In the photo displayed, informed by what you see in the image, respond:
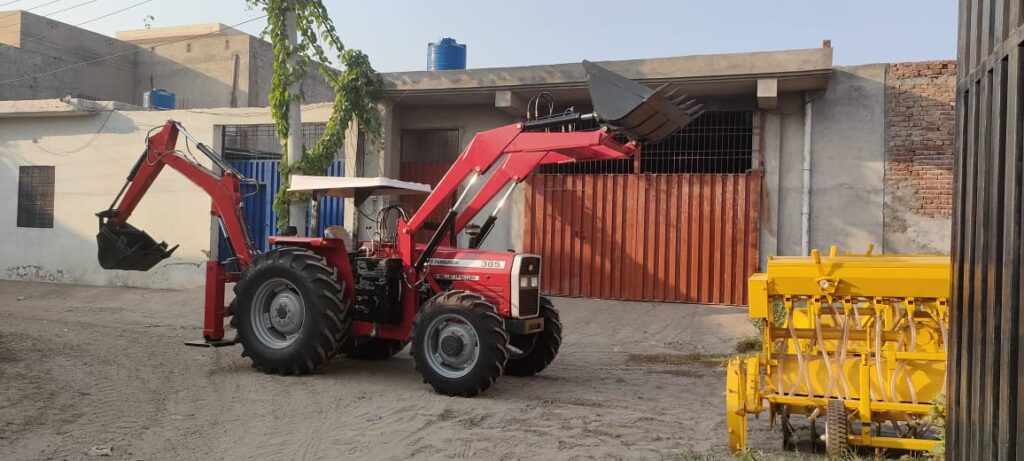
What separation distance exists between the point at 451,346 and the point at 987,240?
5196mm

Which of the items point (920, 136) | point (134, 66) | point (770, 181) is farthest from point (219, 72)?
point (920, 136)

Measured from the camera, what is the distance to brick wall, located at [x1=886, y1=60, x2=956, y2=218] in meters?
11.6

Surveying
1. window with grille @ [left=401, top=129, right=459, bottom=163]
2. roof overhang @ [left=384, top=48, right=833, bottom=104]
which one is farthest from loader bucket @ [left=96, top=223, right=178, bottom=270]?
window with grille @ [left=401, top=129, right=459, bottom=163]

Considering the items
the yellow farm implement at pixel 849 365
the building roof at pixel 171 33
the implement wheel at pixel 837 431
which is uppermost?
the building roof at pixel 171 33

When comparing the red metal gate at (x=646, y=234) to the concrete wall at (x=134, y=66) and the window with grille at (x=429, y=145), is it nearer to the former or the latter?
the window with grille at (x=429, y=145)

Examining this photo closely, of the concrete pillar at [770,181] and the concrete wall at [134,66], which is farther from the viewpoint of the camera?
the concrete wall at [134,66]

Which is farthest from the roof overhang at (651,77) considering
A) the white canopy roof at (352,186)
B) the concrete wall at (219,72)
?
the concrete wall at (219,72)

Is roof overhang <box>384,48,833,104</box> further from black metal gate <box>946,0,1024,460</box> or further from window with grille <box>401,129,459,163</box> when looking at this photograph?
black metal gate <box>946,0,1024,460</box>

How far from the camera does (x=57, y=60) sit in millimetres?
22000

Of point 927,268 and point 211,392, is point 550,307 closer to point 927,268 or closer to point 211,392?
point 211,392

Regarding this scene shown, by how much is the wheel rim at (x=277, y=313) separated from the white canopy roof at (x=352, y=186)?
3.46 feet

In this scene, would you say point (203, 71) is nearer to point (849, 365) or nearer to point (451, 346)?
point (451, 346)

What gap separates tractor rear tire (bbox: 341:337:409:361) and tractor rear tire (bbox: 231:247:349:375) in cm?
113

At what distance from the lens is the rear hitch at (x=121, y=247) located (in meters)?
9.77
